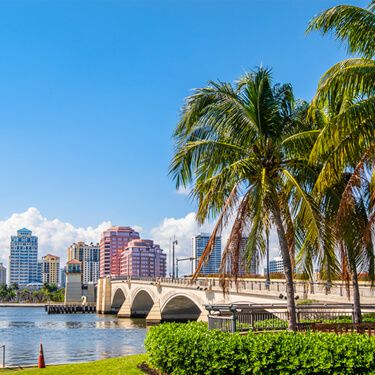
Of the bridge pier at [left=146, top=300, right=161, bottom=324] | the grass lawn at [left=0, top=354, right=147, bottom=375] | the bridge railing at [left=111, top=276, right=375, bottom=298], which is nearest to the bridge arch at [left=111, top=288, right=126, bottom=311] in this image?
the bridge pier at [left=146, top=300, right=161, bottom=324]

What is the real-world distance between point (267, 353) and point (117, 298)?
123181mm

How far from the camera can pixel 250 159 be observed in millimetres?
18047

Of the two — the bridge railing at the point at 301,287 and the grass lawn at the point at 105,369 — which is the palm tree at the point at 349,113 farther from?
the bridge railing at the point at 301,287

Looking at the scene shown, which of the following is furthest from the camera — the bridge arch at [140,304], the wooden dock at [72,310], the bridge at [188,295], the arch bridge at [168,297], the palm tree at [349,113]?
the wooden dock at [72,310]

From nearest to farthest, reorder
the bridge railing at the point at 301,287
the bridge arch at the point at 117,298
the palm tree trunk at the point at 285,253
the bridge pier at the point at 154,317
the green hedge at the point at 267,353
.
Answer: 1. the green hedge at the point at 267,353
2. the palm tree trunk at the point at 285,253
3. the bridge railing at the point at 301,287
4. the bridge pier at the point at 154,317
5. the bridge arch at the point at 117,298

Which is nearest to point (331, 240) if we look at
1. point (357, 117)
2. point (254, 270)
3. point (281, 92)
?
point (254, 270)

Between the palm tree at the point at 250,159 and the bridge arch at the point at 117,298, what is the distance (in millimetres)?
106879

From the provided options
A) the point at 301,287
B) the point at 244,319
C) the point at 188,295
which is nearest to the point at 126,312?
the point at 188,295

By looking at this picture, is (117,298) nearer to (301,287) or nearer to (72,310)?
(72,310)

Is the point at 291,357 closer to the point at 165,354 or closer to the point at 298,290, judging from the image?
the point at 165,354

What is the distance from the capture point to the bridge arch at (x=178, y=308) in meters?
82.8

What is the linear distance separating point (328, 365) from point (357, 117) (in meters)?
6.84

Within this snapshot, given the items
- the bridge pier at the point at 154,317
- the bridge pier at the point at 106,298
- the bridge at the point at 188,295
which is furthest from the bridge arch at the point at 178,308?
the bridge pier at the point at 106,298

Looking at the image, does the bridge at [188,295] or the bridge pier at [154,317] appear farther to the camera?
the bridge pier at [154,317]
